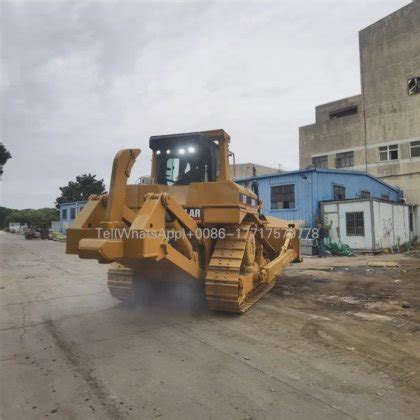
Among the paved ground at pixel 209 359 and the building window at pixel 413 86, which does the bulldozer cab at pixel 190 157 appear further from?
the building window at pixel 413 86

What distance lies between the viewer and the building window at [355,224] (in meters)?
17.8

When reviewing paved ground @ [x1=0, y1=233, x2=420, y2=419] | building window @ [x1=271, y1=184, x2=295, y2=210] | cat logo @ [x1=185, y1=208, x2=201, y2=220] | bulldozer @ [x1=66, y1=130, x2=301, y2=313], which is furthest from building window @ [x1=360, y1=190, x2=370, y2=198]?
cat logo @ [x1=185, y1=208, x2=201, y2=220]

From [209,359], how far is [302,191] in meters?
16.0

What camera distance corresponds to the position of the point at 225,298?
564 cm

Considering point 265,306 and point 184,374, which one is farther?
point 265,306

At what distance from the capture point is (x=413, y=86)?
27422 mm

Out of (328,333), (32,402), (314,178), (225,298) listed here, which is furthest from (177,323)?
(314,178)

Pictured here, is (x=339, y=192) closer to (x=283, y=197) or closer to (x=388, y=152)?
(x=283, y=197)

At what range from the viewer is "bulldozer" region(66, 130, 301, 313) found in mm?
4551

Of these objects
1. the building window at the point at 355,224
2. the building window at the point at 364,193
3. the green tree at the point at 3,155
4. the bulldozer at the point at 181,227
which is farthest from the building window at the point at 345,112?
the bulldozer at the point at 181,227

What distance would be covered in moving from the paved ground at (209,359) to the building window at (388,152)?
24.0 meters

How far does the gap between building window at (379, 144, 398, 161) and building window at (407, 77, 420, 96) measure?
3.97 m

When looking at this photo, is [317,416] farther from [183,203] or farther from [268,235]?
[268,235]

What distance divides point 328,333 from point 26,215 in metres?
82.4
